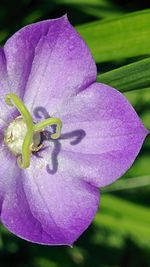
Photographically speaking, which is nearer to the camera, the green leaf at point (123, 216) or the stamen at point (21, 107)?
the stamen at point (21, 107)

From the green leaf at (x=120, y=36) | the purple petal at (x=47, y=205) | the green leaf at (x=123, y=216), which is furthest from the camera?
the green leaf at (x=123, y=216)

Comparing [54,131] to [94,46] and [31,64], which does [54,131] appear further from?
[94,46]

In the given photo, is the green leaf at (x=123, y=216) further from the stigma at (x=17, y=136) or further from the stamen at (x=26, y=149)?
the stamen at (x=26, y=149)

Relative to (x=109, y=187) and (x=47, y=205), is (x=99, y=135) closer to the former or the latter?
(x=47, y=205)

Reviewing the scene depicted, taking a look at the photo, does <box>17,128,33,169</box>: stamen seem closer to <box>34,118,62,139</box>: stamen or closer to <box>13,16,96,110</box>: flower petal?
<box>34,118,62,139</box>: stamen

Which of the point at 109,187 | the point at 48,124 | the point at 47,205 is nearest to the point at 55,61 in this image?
the point at 48,124

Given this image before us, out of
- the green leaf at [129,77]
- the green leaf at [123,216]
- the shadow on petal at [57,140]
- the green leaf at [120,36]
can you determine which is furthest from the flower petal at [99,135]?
the green leaf at [123,216]

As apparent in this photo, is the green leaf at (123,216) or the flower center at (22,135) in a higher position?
the flower center at (22,135)
